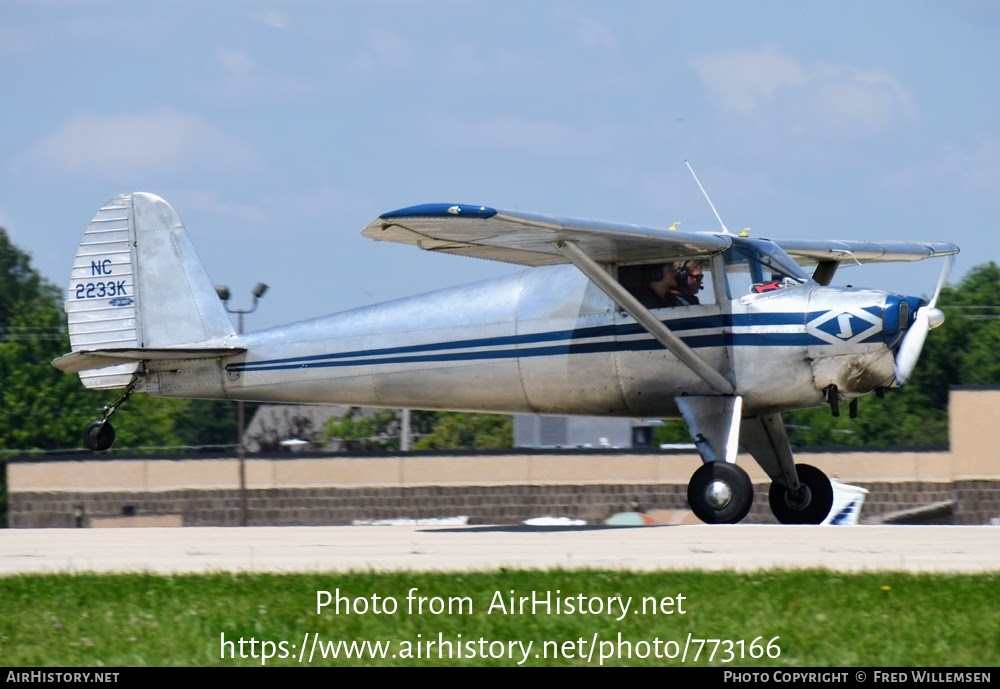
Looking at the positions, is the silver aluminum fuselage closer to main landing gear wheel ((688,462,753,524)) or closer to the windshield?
the windshield

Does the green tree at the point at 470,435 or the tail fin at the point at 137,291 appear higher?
the tail fin at the point at 137,291

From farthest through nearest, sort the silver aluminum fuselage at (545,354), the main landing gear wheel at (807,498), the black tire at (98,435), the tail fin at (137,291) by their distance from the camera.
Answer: the black tire at (98,435) → the tail fin at (137,291) → the main landing gear wheel at (807,498) → the silver aluminum fuselage at (545,354)

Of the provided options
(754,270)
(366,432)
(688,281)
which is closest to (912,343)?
(754,270)

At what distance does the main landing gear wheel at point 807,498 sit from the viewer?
16.5m

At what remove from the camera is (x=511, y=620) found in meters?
8.77

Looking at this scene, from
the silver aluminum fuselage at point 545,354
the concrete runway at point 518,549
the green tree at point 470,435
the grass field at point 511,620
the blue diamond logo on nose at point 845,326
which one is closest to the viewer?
the grass field at point 511,620

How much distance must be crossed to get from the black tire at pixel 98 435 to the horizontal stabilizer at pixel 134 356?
0.86 meters

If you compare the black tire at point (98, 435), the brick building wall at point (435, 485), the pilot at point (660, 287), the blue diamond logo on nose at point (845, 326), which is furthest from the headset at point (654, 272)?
the brick building wall at point (435, 485)

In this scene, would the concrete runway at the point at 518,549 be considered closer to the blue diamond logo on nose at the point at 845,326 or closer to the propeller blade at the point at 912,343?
the propeller blade at the point at 912,343

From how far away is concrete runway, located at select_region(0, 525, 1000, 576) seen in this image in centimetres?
1113

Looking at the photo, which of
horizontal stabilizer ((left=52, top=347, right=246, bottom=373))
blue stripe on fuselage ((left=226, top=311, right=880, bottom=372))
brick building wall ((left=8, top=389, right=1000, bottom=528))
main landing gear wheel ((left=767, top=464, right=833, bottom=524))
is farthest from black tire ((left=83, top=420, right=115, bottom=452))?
brick building wall ((left=8, top=389, right=1000, bottom=528))

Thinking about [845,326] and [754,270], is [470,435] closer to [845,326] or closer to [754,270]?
[754,270]

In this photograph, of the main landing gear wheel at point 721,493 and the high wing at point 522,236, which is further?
the main landing gear wheel at point 721,493
